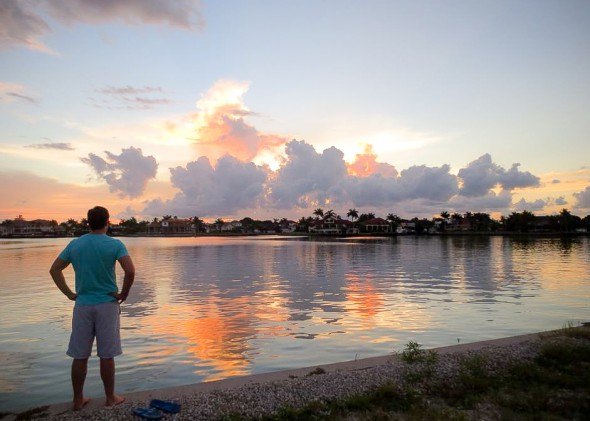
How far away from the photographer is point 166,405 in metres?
→ 6.50

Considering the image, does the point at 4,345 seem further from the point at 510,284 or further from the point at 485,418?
the point at 510,284

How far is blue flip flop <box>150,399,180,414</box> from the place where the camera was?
637 centimetres

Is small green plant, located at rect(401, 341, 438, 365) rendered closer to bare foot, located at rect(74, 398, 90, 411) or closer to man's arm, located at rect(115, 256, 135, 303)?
man's arm, located at rect(115, 256, 135, 303)

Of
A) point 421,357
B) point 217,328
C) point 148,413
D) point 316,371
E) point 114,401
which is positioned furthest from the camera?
point 217,328

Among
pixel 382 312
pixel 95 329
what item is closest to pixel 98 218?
pixel 95 329

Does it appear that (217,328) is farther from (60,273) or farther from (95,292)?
(95,292)

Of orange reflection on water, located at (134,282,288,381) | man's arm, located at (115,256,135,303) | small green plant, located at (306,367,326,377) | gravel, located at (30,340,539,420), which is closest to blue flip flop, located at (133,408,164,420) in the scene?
gravel, located at (30,340,539,420)

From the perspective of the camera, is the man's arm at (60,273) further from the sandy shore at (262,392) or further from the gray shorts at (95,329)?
the sandy shore at (262,392)

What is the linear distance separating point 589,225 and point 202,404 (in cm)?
23695

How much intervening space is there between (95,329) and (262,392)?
287 cm

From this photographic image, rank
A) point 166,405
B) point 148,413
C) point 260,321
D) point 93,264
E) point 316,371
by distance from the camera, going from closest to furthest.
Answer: point 148,413, point 166,405, point 93,264, point 316,371, point 260,321

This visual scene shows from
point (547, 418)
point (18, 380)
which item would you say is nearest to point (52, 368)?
point (18, 380)

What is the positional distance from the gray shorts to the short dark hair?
1.23m

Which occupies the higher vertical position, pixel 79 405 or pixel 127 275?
pixel 127 275
